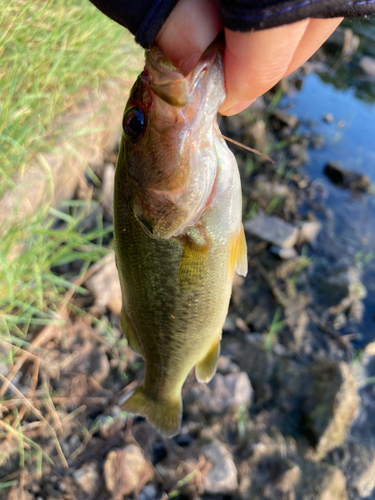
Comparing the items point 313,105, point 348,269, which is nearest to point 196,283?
point 348,269

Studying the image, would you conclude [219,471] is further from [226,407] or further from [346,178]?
[346,178]

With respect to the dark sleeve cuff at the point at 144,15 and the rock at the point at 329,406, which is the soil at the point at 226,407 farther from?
the dark sleeve cuff at the point at 144,15

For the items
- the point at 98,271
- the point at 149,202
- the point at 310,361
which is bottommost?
the point at 310,361

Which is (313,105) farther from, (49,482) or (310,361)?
(49,482)

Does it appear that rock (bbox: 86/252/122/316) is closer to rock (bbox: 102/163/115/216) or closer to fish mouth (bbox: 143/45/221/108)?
rock (bbox: 102/163/115/216)

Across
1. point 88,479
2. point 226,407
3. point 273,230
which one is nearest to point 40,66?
point 88,479

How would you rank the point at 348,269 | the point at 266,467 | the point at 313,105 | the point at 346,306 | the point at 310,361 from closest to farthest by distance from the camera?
the point at 266,467, the point at 310,361, the point at 346,306, the point at 348,269, the point at 313,105
